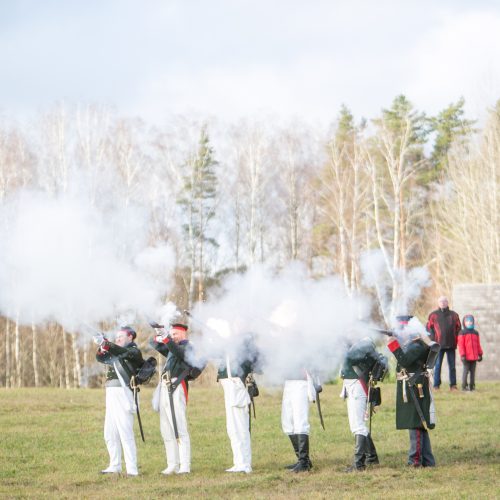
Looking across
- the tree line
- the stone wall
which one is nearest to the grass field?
the stone wall

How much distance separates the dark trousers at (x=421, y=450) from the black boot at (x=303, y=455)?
158cm

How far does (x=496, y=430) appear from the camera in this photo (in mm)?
17734

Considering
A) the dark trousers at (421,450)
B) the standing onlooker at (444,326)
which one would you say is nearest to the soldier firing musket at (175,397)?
the dark trousers at (421,450)

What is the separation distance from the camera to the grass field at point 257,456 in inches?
488

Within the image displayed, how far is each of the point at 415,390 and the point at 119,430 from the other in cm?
441

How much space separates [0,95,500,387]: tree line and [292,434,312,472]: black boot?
82.8 ft

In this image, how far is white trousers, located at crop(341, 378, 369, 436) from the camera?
13930 mm

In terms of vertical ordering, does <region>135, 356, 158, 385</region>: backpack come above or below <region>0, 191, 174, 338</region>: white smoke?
below

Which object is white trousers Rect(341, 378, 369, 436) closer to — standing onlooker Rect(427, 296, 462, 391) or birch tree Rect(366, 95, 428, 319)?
standing onlooker Rect(427, 296, 462, 391)

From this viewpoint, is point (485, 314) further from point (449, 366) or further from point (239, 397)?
point (239, 397)

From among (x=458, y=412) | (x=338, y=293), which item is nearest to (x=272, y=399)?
(x=458, y=412)

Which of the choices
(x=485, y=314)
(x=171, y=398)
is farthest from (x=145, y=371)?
(x=485, y=314)

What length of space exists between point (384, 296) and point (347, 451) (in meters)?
31.6

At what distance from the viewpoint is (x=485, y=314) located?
29.2m
